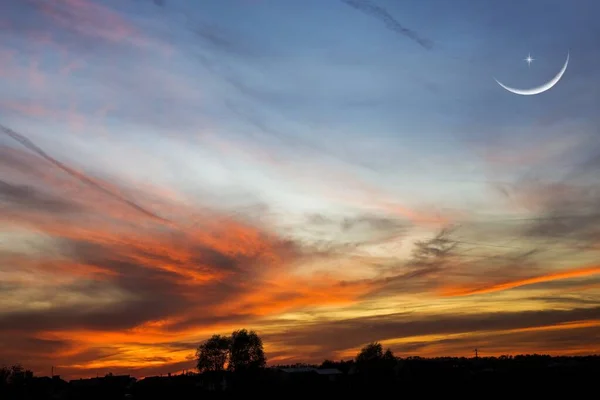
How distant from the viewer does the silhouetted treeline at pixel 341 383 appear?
10349 centimetres

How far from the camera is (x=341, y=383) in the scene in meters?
134

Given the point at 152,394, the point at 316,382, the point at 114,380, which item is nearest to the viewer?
the point at 316,382

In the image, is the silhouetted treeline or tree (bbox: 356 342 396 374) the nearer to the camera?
the silhouetted treeline

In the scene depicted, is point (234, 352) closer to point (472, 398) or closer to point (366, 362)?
point (366, 362)

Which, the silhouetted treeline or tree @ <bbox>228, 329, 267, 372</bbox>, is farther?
tree @ <bbox>228, 329, 267, 372</bbox>

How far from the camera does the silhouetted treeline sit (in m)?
103

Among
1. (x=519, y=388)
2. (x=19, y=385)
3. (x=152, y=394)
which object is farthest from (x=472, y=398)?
(x=19, y=385)

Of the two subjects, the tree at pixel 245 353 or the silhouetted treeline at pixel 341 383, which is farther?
the tree at pixel 245 353

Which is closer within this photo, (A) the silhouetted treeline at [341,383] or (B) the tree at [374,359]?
(A) the silhouetted treeline at [341,383]

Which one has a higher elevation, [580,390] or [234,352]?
[234,352]

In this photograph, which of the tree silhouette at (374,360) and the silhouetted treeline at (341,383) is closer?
the silhouetted treeline at (341,383)

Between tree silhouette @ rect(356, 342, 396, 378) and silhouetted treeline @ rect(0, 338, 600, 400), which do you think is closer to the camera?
silhouetted treeline @ rect(0, 338, 600, 400)

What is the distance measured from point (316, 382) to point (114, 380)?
8978 centimetres

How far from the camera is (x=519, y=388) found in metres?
102
